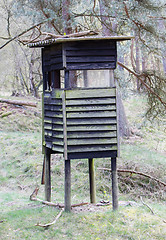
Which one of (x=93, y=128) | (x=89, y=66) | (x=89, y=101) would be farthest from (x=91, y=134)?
(x=89, y=66)

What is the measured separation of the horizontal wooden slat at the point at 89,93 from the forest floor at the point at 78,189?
274 cm

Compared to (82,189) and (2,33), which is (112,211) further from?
(2,33)

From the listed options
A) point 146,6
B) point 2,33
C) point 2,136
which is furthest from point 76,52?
point 2,33

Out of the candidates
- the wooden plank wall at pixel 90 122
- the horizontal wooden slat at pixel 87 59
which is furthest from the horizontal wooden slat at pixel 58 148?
the horizontal wooden slat at pixel 87 59

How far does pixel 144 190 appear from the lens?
10406 millimetres

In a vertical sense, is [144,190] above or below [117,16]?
below

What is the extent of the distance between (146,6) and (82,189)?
7286 millimetres

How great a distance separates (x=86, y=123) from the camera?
6.94 metres

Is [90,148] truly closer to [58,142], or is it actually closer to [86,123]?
[86,123]

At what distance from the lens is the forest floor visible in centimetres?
659

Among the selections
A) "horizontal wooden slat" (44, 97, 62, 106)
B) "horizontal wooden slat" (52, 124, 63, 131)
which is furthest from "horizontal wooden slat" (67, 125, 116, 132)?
"horizontal wooden slat" (44, 97, 62, 106)

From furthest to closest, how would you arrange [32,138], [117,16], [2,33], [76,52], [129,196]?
[2,33] < [32,138] < [117,16] < [129,196] < [76,52]

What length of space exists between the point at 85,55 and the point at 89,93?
85 cm

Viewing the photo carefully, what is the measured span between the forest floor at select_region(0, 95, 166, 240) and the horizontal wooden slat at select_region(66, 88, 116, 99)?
2.74m
